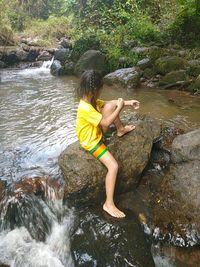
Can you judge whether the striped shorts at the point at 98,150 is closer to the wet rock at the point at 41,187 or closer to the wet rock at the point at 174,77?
the wet rock at the point at 41,187

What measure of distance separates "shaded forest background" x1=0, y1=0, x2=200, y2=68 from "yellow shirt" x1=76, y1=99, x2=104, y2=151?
8353mm

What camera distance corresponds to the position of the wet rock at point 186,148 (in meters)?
4.16

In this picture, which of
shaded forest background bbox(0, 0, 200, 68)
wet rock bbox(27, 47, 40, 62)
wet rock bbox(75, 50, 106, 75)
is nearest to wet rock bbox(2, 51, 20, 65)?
wet rock bbox(27, 47, 40, 62)

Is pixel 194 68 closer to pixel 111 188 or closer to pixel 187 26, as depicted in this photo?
pixel 187 26

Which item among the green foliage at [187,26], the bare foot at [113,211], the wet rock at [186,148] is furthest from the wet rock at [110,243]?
the green foliage at [187,26]

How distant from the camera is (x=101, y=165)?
162 inches

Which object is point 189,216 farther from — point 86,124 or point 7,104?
point 7,104

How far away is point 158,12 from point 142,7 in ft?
3.28

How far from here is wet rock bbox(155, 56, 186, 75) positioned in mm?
9875

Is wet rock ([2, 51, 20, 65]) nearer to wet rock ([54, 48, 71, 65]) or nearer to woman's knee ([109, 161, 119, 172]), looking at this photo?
wet rock ([54, 48, 71, 65])

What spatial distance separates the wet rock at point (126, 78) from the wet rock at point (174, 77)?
83cm

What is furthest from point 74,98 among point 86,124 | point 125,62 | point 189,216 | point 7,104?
point 189,216

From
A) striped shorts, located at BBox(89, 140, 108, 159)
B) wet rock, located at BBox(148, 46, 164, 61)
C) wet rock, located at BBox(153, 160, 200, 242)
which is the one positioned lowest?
wet rock, located at BBox(153, 160, 200, 242)

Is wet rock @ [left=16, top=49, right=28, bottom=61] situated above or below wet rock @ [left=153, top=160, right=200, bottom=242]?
below
